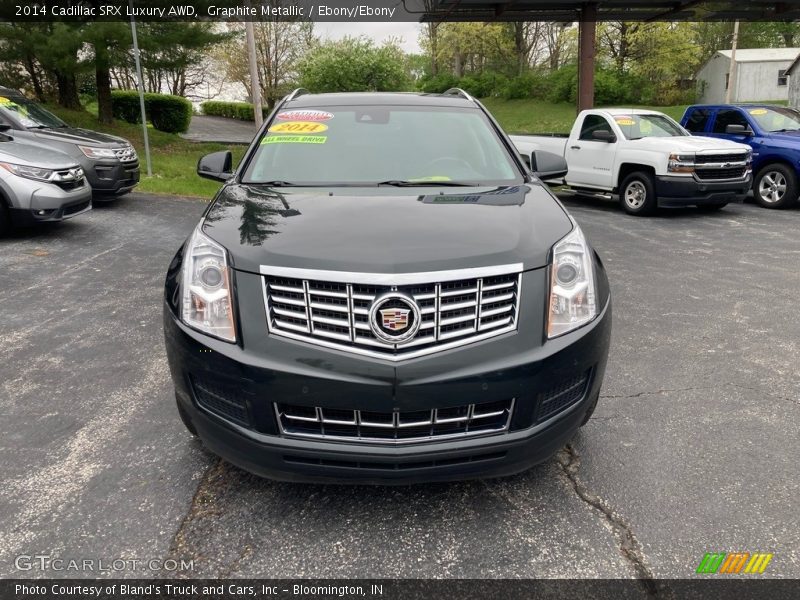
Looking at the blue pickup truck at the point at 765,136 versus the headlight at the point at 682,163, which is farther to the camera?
the blue pickup truck at the point at 765,136

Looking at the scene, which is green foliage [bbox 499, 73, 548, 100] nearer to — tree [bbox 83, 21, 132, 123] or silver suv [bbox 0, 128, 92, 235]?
tree [bbox 83, 21, 132, 123]

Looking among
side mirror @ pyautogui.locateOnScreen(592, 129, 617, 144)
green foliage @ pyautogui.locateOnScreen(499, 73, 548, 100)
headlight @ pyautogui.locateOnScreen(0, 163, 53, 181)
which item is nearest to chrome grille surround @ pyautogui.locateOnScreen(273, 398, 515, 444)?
headlight @ pyautogui.locateOnScreen(0, 163, 53, 181)

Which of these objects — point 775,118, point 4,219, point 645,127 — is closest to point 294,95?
point 4,219

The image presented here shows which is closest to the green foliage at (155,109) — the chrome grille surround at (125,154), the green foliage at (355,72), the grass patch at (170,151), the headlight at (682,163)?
the grass patch at (170,151)

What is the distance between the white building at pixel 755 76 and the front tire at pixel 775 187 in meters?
40.6

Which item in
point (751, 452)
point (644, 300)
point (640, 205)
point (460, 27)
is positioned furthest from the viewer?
point (460, 27)

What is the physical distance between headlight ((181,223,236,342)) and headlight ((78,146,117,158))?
8667 mm

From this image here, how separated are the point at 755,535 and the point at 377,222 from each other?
79.5 inches

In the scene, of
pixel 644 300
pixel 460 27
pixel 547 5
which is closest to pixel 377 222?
pixel 644 300

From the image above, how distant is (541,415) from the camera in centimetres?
257

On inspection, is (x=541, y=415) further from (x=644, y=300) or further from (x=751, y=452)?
(x=644, y=300)

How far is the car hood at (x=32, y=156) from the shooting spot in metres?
7.86

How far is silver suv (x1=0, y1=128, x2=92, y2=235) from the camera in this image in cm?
772

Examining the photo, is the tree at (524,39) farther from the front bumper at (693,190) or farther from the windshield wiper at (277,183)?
the windshield wiper at (277,183)
